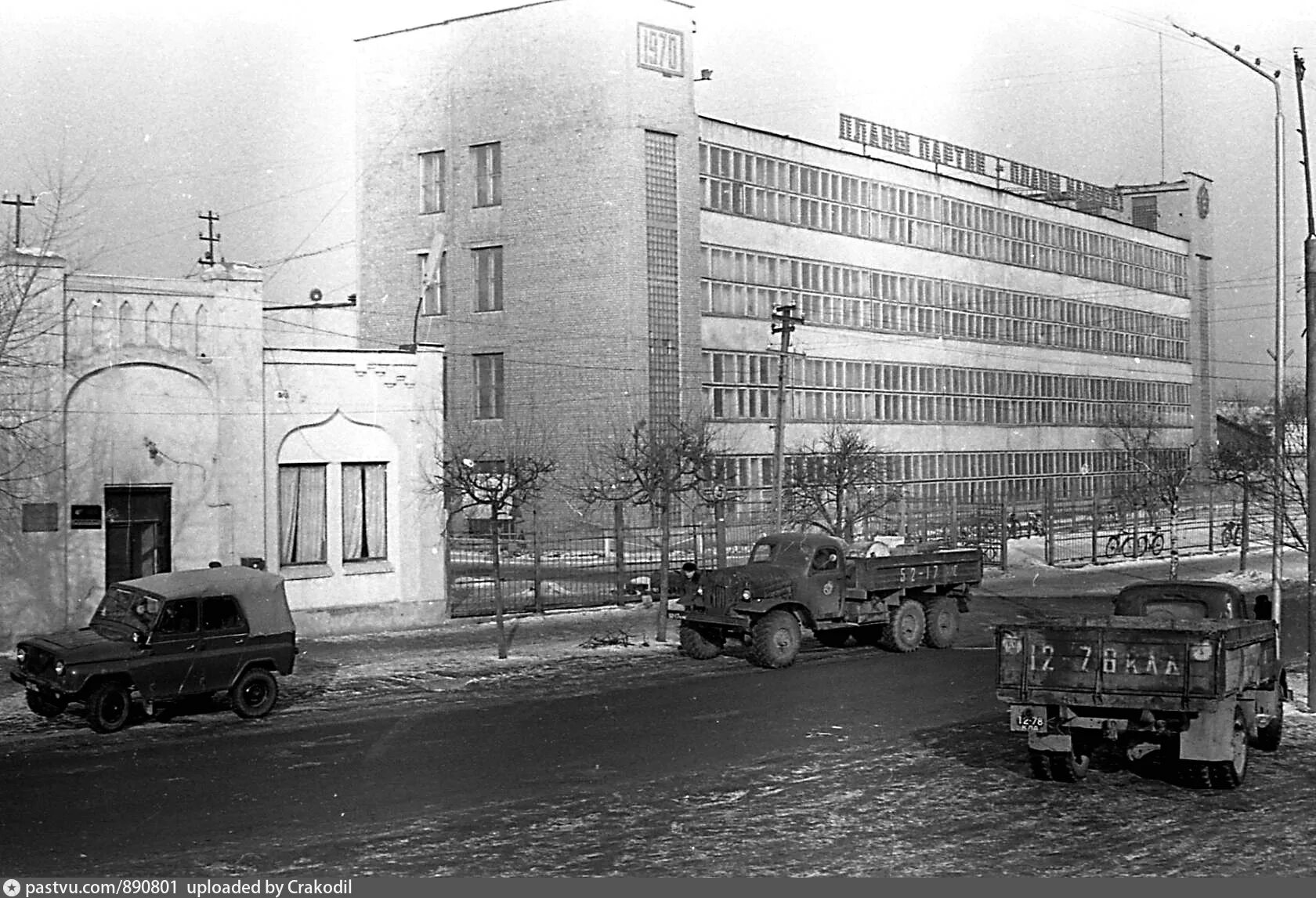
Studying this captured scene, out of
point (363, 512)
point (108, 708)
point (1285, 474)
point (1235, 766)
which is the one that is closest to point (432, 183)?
point (363, 512)

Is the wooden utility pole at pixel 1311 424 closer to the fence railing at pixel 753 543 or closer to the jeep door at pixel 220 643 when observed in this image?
the fence railing at pixel 753 543

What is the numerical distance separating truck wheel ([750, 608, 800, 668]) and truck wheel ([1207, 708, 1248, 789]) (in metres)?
10.3

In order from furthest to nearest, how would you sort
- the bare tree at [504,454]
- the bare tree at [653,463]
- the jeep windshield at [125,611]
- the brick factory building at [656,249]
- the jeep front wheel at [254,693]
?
the brick factory building at [656,249] < the bare tree at [504,454] < the bare tree at [653,463] < the jeep front wheel at [254,693] < the jeep windshield at [125,611]

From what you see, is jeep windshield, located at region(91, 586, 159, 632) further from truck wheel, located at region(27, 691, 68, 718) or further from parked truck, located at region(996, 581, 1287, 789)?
parked truck, located at region(996, 581, 1287, 789)

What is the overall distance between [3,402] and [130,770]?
11291mm

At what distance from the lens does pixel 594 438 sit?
56750mm

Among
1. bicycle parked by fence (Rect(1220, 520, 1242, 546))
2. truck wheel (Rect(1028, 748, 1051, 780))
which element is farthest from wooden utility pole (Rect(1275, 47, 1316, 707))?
bicycle parked by fence (Rect(1220, 520, 1242, 546))

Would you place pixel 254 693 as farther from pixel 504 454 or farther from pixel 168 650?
pixel 504 454

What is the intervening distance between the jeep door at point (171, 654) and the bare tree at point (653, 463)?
1339 cm

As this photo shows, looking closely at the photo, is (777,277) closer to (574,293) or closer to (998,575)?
(574,293)

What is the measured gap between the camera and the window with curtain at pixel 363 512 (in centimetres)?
2911

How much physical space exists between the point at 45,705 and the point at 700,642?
35.4 feet

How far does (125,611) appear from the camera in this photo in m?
19.1

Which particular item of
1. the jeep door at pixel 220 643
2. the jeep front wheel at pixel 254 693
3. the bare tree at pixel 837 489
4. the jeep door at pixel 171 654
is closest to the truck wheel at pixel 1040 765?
the jeep front wheel at pixel 254 693
